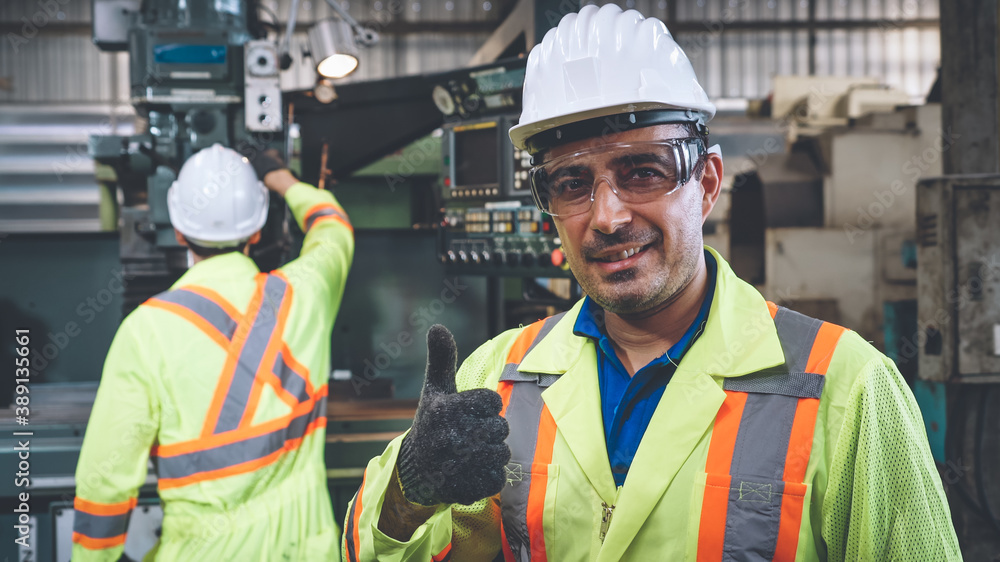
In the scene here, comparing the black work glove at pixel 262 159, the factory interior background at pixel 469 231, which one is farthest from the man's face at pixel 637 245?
the black work glove at pixel 262 159

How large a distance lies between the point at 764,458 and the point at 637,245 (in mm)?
340

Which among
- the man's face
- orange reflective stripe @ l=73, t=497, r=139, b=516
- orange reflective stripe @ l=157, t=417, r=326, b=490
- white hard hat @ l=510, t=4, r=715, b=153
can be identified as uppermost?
white hard hat @ l=510, t=4, r=715, b=153

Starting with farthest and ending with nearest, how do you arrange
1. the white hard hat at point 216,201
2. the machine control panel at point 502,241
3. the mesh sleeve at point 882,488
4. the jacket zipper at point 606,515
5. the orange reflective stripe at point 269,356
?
the machine control panel at point 502,241, the white hard hat at point 216,201, the orange reflective stripe at point 269,356, the jacket zipper at point 606,515, the mesh sleeve at point 882,488

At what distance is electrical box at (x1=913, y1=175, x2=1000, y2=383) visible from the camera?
7.30ft

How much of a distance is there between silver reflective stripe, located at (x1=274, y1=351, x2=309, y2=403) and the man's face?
3.92 feet

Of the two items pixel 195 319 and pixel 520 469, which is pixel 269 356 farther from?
pixel 520 469

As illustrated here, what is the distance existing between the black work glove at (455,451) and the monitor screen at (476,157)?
Result: 1.68 metres

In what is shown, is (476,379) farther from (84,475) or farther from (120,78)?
(120,78)

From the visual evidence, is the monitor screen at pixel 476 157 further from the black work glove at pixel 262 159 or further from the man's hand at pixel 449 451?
the man's hand at pixel 449 451

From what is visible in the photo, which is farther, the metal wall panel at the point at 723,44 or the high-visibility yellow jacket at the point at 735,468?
the metal wall panel at the point at 723,44

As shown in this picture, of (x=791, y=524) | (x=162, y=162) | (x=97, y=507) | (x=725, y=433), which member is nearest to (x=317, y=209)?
(x=162, y=162)

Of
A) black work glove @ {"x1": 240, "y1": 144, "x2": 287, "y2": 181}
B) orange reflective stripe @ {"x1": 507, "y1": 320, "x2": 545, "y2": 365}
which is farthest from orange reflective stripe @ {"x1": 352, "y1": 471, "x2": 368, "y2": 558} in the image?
black work glove @ {"x1": 240, "y1": 144, "x2": 287, "y2": 181}

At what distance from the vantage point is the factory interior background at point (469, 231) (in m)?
2.27

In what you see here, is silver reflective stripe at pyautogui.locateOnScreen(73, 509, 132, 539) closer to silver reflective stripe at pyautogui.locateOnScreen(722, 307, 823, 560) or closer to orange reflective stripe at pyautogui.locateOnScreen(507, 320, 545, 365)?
orange reflective stripe at pyautogui.locateOnScreen(507, 320, 545, 365)
